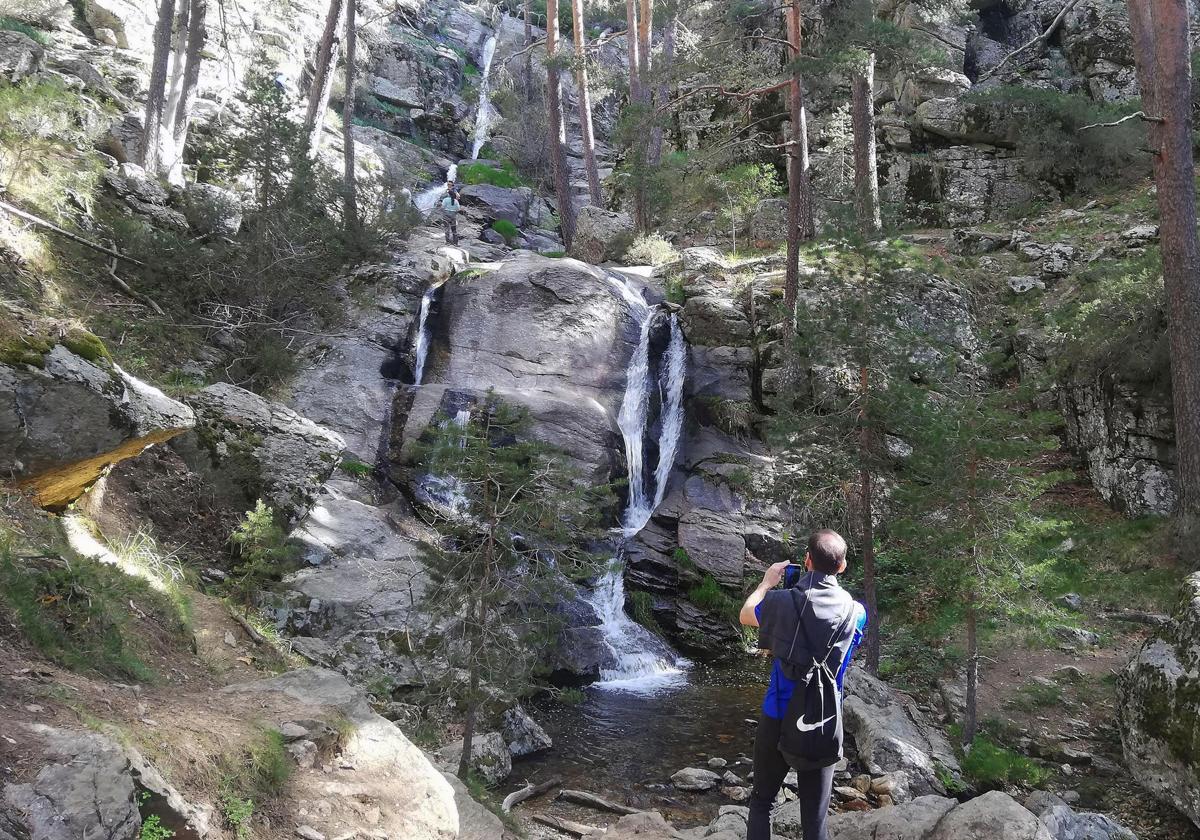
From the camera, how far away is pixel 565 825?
6.64 meters

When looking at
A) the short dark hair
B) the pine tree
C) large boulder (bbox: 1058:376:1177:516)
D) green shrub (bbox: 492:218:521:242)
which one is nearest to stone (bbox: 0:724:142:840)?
the short dark hair

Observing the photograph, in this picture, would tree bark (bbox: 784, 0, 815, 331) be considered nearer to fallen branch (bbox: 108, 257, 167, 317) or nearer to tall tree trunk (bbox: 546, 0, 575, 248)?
tall tree trunk (bbox: 546, 0, 575, 248)

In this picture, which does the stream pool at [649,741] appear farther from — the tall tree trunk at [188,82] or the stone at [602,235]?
the stone at [602,235]

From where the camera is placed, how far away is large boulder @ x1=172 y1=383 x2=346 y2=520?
939cm

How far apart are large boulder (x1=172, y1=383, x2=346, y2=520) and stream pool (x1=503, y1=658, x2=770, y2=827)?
14.8 ft

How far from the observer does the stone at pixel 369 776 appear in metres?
4.20

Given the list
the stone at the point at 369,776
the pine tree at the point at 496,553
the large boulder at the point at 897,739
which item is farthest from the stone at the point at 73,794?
the large boulder at the point at 897,739

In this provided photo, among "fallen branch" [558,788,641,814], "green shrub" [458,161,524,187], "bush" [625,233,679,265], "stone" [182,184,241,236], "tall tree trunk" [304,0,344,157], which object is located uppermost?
"green shrub" [458,161,524,187]

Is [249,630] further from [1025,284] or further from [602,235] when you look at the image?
[602,235]

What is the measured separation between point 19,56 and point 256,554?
13.7m

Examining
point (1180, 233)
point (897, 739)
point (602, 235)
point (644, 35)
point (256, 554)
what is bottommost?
point (897, 739)

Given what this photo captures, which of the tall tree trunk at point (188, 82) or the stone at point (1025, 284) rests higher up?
the tall tree trunk at point (188, 82)

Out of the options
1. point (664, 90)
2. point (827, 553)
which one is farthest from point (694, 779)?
point (664, 90)

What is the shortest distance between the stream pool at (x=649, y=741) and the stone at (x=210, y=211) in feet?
35.5
